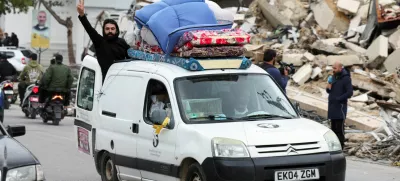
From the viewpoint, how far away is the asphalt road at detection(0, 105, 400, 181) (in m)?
13.4

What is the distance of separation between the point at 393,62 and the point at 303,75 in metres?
2.08

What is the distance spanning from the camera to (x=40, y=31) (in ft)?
131

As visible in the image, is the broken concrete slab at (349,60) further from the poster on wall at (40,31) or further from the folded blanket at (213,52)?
the poster on wall at (40,31)

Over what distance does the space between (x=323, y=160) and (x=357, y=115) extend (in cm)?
896

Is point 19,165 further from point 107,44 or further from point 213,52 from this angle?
point 107,44

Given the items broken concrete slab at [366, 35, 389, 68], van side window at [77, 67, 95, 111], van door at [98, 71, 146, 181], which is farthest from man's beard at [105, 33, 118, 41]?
broken concrete slab at [366, 35, 389, 68]

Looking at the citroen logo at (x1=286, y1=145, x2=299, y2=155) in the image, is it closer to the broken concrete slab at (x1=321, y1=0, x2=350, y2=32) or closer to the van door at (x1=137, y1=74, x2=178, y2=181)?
the van door at (x1=137, y1=74, x2=178, y2=181)

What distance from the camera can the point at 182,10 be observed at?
1173cm

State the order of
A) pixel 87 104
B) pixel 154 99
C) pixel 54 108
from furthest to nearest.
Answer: pixel 54 108
pixel 87 104
pixel 154 99

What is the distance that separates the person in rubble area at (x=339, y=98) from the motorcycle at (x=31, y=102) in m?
8.96

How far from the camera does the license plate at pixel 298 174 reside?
9.45 metres

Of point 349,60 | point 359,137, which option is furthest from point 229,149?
point 349,60

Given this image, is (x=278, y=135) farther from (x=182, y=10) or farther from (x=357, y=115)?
Result: (x=357, y=115)

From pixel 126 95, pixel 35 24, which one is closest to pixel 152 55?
pixel 126 95
